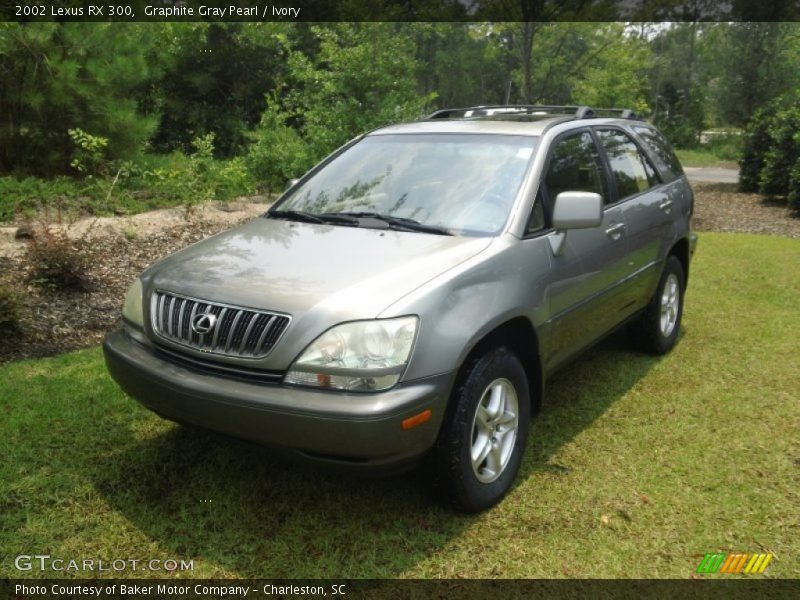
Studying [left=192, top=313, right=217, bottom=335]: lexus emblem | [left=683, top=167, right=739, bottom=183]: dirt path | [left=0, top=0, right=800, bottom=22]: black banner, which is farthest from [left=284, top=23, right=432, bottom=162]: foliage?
[left=683, top=167, right=739, bottom=183]: dirt path

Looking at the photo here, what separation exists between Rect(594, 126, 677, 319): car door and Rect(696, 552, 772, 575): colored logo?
1.78 meters

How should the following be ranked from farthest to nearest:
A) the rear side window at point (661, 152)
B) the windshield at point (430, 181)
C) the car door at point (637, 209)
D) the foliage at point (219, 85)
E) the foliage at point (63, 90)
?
the foliage at point (219, 85) < the foliage at point (63, 90) < the rear side window at point (661, 152) < the car door at point (637, 209) < the windshield at point (430, 181)

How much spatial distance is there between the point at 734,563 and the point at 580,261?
1.60 m

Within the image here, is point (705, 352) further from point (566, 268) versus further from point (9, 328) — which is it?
point (9, 328)

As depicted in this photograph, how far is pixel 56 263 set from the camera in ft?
18.7

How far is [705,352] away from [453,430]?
10.6ft

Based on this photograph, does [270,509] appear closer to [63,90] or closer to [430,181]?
[430,181]

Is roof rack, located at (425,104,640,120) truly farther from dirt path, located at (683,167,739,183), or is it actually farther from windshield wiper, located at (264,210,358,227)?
dirt path, located at (683,167,739,183)

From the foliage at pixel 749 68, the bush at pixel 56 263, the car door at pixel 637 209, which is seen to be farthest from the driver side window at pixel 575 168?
the foliage at pixel 749 68

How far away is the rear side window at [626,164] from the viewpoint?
439 centimetres

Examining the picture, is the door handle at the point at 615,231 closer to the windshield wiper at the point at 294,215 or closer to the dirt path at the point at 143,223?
the windshield wiper at the point at 294,215

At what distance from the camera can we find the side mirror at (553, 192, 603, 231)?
3.37 meters

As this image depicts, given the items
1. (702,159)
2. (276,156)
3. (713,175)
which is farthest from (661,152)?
(702,159)

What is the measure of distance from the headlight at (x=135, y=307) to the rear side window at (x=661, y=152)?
364 cm
